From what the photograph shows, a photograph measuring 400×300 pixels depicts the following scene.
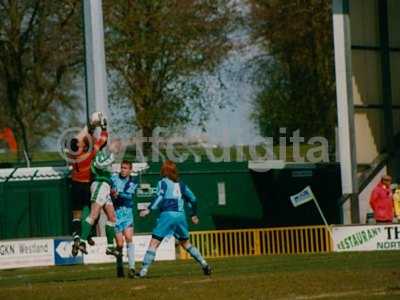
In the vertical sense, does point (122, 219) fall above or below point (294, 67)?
below

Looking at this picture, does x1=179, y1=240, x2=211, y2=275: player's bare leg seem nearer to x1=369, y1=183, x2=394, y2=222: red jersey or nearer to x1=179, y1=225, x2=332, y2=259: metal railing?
x1=179, y1=225, x2=332, y2=259: metal railing

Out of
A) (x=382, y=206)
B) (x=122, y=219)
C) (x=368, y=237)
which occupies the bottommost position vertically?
(x=368, y=237)

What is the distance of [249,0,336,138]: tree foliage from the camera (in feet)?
167

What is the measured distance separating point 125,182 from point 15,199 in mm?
15044

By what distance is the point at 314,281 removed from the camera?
1883 cm

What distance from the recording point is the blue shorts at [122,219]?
2245 cm

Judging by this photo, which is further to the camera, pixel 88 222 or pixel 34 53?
pixel 34 53

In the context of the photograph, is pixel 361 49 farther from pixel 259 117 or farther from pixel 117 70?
pixel 259 117

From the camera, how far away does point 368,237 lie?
31.3 metres

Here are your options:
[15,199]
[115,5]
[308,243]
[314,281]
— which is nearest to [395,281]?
[314,281]

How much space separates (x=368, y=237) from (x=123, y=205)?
10371mm

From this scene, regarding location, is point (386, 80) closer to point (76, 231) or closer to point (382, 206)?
point (382, 206)

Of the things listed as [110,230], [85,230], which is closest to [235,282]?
[85,230]

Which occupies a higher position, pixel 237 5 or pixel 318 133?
pixel 237 5
